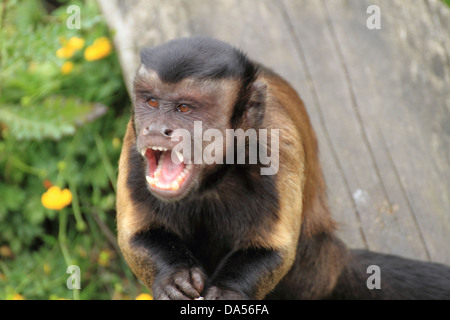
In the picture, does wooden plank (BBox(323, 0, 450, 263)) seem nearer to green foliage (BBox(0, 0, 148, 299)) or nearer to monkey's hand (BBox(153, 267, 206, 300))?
monkey's hand (BBox(153, 267, 206, 300))

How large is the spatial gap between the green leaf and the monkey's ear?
182 cm

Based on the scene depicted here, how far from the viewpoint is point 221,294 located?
143 inches

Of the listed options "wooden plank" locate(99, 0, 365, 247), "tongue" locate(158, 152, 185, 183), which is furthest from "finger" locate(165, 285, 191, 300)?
"wooden plank" locate(99, 0, 365, 247)

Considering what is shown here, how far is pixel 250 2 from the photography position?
221 inches

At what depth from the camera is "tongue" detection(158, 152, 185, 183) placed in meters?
3.65

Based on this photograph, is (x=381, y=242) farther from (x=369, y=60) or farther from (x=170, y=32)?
(x=170, y=32)

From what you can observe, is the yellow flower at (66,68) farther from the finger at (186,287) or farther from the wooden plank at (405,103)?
the finger at (186,287)

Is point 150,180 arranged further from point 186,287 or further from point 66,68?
point 66,68

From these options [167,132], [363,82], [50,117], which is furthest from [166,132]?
[363,82]

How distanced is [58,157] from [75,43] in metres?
1.03
